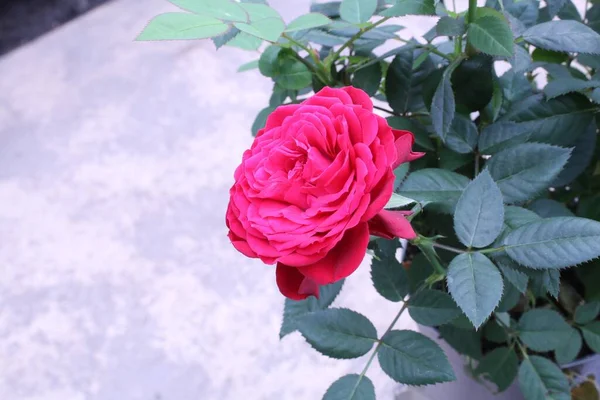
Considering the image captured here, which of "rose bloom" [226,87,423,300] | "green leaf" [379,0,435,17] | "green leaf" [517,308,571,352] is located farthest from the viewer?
"green leaf" [517,308,571,352]

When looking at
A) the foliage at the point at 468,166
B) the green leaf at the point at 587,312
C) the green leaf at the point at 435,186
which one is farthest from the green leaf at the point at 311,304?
the green leaf at the point at 587,312

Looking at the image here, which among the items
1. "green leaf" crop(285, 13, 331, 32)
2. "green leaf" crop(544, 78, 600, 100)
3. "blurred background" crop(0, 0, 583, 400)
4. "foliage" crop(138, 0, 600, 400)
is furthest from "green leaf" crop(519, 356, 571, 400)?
"green leaf" crop(285, 13, 331, 32)

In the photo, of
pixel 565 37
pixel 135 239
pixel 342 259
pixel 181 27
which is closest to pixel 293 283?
pixel 342 259

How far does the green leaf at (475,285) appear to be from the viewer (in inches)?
11.2

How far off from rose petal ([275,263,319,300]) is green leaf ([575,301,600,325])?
0.31 metres

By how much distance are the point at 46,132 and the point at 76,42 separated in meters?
0.32

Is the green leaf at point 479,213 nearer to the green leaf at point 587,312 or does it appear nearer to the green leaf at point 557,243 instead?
the green leaf at point 557,243

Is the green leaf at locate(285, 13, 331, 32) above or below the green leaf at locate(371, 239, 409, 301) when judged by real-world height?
above

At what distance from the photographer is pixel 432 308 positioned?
383mm

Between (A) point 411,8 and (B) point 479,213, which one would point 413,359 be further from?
(A) point 411,8

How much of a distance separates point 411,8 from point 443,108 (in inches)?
2.6

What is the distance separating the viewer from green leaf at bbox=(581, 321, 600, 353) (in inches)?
17.8

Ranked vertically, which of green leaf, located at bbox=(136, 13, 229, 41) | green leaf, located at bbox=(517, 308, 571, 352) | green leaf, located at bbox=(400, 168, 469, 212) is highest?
green leaf, located at bbox=(136, 13, 229, 41)

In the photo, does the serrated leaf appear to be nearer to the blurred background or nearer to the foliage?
the foliage
